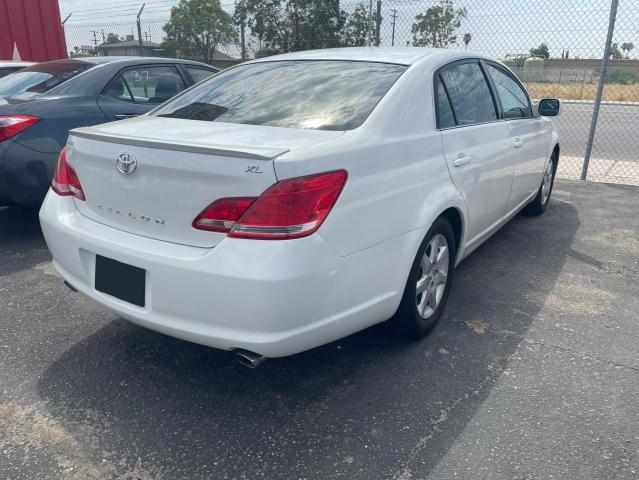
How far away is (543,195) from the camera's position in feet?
17.9

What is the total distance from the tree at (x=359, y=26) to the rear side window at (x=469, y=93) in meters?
4.93

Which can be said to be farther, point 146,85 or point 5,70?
point 5,70

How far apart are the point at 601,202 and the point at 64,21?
11.1 metres

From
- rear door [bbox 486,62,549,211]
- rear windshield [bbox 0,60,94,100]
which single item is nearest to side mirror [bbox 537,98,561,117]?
rear door [bbox 486,62,549,211]

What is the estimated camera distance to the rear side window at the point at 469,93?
3180mm

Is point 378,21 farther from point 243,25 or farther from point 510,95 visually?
point 510,95

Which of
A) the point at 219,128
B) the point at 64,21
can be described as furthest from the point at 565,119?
the point at 219,128

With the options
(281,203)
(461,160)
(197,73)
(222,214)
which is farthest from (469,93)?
(197,73)

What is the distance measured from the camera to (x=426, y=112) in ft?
9.21

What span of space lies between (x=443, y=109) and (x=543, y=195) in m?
2.92

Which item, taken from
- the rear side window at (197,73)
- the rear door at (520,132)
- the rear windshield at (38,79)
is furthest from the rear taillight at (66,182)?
the rear side window at (197,73)

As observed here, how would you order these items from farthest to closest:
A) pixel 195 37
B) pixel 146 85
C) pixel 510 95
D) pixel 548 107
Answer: pixel 195 37, pixel 146 85, pixel 548 107, pixel 510 95

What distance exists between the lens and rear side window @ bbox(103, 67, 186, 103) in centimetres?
495

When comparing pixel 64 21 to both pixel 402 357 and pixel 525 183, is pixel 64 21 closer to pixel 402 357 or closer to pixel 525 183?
pixel 525 183
